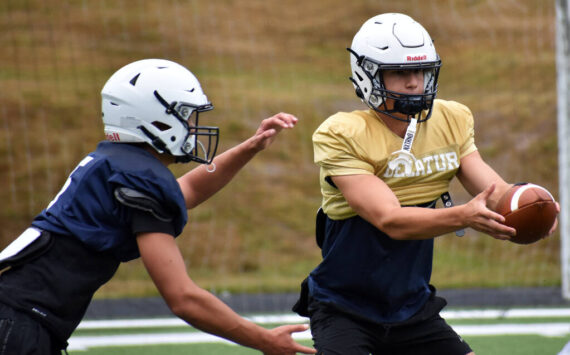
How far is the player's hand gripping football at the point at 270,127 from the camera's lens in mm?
3299

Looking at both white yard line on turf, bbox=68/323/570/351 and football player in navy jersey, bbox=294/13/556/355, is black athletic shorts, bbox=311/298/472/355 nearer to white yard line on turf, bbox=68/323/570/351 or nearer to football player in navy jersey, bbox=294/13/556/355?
football player in navy jersey, bbox=294/13/556/355

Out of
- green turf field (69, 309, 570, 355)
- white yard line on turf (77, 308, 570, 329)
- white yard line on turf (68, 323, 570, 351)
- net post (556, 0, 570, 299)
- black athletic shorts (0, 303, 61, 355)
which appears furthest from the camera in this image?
net post (556, 0, 570, 299)

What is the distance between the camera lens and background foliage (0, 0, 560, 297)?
306 inches

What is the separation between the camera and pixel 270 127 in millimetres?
3357

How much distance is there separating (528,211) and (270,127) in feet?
3.45

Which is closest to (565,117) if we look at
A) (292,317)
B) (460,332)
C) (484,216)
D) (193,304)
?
(460,332)

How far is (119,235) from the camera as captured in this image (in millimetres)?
2656

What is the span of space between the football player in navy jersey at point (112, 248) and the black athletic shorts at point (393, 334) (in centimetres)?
52

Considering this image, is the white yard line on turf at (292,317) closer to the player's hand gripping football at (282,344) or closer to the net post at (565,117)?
the net post at (565,117)

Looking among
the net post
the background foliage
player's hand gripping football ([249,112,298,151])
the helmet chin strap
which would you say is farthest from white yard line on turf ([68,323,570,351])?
the helmet chin strap

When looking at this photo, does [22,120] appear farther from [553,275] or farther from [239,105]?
[553,275]

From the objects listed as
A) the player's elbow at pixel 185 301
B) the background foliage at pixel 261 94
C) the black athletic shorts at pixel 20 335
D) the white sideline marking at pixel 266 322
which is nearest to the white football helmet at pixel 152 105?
the player's elbow at pixel 185 301

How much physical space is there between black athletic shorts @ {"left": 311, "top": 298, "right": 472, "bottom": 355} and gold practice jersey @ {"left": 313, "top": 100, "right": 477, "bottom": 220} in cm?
40

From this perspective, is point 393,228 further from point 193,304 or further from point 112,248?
point 112,248
